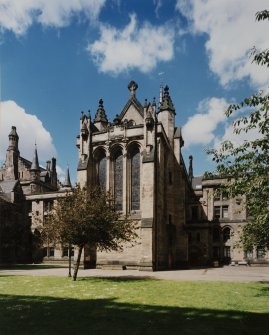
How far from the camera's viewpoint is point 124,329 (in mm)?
9227

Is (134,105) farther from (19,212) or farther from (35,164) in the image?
(35,164)

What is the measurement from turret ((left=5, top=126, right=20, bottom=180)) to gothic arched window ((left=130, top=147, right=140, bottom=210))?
32.6 meters

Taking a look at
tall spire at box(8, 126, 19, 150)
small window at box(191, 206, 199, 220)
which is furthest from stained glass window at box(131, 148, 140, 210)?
tall spire at box(8, 126, 19, 150)

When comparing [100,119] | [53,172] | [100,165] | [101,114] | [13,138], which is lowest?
[100,165]

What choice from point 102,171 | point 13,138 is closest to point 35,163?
point 13,138

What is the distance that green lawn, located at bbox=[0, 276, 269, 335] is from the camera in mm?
9258

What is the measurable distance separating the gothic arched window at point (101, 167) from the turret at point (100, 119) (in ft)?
16.6

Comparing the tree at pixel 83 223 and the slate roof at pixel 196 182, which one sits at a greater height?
the slate roof at pixel 196 182

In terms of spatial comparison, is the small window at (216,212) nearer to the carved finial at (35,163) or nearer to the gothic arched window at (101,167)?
the gothic arched window at (101,167)

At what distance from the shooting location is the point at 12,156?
6406 centimetres

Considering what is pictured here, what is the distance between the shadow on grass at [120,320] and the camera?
29.8 ft

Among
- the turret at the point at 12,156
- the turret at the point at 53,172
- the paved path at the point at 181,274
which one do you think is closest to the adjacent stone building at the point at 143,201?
the paved path at the point at 181,274

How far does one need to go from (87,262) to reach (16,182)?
1026 inches

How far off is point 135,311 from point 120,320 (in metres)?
1.44
